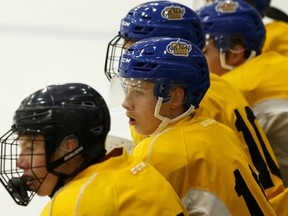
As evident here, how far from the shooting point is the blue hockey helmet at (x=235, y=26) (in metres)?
3.62

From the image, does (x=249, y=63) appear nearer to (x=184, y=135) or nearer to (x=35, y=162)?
(x=184, y=135)

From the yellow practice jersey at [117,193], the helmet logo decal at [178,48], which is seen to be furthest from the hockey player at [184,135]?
the yellow practice jersey at [117,193]

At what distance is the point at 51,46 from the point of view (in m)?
5.76

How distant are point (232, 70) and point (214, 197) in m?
1.41

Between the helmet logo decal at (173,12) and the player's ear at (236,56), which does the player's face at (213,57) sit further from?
the helmet logo decal at (173,12)

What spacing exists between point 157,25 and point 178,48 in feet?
1.79

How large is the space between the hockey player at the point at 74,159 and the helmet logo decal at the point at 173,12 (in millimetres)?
1055

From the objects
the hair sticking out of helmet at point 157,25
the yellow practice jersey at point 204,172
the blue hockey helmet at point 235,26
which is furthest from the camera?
the blue hockey helmet at point 235,26

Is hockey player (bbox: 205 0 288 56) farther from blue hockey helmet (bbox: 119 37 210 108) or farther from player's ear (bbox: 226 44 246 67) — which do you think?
blue hockey helmet (bbox: 119 37 210 108)

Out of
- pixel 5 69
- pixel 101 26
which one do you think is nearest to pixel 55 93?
pixel 5 69

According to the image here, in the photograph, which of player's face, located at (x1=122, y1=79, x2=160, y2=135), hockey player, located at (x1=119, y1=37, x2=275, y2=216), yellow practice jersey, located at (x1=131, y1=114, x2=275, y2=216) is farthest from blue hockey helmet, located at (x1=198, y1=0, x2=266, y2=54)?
yellow practice jersey, located at (x1=131, y1=114, x2=275, y2=216)

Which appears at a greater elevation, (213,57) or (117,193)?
(117,193)

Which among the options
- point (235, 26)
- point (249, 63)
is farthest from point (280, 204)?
point (235, 26)

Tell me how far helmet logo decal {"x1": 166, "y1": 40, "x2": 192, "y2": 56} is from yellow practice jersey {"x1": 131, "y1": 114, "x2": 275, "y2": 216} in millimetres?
264
